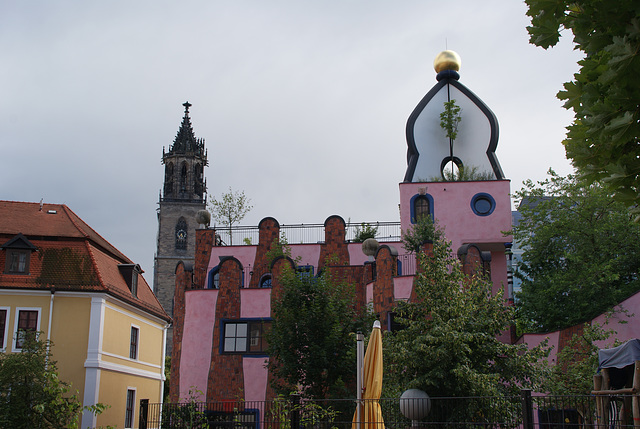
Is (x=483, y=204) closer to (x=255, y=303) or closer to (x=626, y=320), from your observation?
(x=626, y=320)

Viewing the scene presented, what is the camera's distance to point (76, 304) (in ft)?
68.7

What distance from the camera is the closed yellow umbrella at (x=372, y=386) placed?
38.7 ft

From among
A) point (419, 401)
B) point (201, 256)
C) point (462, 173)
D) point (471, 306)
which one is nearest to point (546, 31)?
point (419, 401)

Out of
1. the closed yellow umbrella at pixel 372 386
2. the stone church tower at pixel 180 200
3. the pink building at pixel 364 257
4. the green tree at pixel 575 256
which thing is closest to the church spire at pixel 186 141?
the stone church tower at pixel 180 200

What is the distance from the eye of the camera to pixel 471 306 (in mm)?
15586

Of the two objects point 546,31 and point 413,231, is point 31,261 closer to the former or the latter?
point 413,231

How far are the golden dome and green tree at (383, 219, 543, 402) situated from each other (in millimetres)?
12051

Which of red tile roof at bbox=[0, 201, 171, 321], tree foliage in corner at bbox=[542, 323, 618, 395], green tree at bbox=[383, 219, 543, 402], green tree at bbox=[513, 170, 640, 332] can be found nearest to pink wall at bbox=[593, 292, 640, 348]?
tree foliage in corner at bbox=[542, 323, 618, 395]

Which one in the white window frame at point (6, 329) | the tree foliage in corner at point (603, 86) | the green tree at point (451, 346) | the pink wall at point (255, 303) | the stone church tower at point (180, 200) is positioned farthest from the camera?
the stone church tower at point (180, 200)

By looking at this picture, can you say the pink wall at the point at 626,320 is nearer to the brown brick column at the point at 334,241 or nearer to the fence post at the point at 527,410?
the fence post at the point at 527,410

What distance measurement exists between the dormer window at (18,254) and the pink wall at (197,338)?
5.36 meters

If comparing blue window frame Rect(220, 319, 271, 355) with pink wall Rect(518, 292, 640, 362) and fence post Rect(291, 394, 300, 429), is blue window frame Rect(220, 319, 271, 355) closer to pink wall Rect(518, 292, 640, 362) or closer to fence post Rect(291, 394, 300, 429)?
pink wall Rect(518, 292, 640, 362)

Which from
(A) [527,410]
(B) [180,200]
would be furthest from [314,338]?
(B) [180,200]

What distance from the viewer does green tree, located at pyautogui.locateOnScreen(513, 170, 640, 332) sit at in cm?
2092
